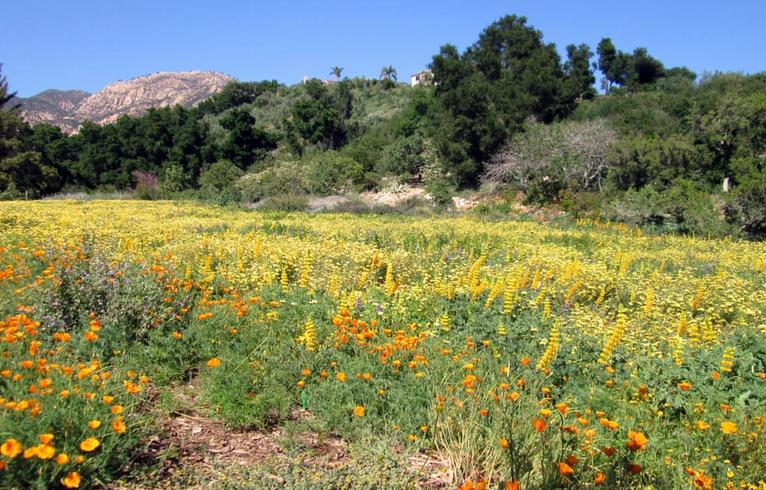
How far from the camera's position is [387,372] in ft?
12.2

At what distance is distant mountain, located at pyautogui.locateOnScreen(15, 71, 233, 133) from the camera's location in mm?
103119

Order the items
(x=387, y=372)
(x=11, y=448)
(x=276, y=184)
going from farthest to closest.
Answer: (x=276, y=184) → (x=387, y=372) → (x=11, y=448)

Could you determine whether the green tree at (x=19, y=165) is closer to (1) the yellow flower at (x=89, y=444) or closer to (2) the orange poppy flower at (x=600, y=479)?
(1) the yellow flower at (x=89, y=444)

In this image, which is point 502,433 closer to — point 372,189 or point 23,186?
point 372,189

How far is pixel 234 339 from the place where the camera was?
13.5 ft

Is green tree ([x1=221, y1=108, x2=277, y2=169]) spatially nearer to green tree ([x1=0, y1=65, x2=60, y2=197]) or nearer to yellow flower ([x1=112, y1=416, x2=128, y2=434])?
green tree ([x1=0, y1=65, x2=60, y2=197])


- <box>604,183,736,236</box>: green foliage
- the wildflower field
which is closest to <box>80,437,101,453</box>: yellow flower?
the wildflower field

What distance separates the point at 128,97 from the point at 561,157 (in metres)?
117

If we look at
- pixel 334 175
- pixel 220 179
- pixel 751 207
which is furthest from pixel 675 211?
pixel 220 179

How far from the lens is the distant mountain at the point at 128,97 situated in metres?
103

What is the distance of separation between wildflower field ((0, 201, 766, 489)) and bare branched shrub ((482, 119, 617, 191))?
15.3 meters

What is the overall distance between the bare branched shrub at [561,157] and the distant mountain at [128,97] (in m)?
86.3

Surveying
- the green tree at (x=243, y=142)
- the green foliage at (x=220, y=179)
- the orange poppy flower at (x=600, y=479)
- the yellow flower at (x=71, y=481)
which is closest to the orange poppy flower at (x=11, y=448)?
the yellow flower at (x=71, y=481)

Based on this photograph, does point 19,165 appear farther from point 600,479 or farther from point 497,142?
point 600,479
